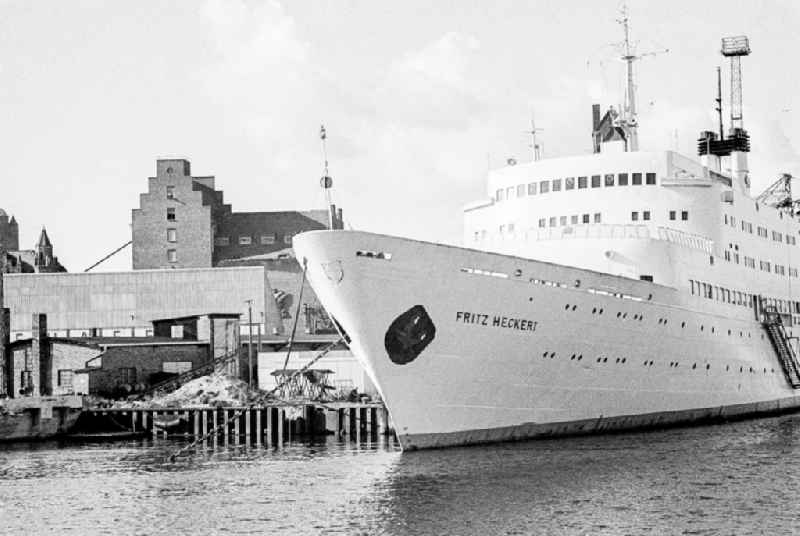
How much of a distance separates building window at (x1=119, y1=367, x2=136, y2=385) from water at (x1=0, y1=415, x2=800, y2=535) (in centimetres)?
1584

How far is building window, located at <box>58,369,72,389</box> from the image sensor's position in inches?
2002

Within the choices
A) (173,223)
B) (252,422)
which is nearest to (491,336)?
(252,422)

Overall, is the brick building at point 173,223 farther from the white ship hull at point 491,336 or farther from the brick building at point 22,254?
the white ship hull at point 491,336

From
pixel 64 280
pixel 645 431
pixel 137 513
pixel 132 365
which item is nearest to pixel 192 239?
pixel 64 280

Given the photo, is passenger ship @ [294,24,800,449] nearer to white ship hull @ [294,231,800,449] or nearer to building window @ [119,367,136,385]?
white ship hull @ [294,231,800,449]

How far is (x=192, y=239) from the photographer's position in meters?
73.9

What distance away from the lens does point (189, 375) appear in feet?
171

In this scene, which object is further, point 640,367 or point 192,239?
point 192,239

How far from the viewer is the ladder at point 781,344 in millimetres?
42906

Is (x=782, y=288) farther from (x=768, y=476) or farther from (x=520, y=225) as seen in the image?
(x=768, y=476)

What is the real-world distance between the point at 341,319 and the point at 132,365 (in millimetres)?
24492

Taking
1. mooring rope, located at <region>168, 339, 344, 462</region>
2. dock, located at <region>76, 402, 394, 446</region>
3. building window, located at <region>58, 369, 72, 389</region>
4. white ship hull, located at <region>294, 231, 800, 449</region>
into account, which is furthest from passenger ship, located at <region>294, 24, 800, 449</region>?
building window, located at <region>58, 369, 72, 389</region>

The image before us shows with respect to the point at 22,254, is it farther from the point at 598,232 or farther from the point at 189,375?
the point at 598,232

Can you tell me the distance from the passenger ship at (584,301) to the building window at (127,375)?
61.8 ft
